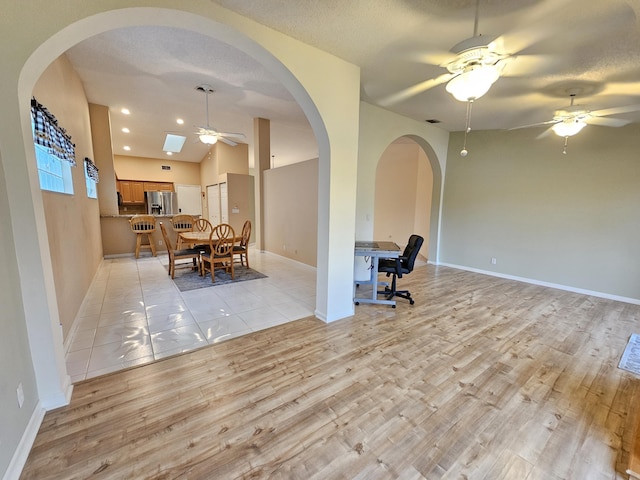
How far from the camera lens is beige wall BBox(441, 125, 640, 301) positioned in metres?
3.93

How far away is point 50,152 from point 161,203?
334 inches

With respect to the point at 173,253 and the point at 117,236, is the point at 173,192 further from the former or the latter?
the point at 173,253

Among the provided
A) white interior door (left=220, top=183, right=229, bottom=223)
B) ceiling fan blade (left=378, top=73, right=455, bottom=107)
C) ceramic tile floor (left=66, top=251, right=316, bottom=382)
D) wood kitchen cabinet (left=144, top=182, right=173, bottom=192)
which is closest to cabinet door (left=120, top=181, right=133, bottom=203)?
wood kitchen cabinet (left=144, top=182, right=173, bottom=192)

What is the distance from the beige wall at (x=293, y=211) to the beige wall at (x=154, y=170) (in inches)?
224

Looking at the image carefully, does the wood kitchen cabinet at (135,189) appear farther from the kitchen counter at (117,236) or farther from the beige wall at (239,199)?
the kitchen counter at (117,236)

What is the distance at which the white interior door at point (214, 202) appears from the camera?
29.5 feet

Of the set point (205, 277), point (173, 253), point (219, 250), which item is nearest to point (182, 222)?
point (173, 253)

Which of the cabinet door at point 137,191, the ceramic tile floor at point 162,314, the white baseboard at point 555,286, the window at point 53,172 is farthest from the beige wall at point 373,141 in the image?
the cabinet door at point 137,191

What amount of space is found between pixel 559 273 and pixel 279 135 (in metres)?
7.08

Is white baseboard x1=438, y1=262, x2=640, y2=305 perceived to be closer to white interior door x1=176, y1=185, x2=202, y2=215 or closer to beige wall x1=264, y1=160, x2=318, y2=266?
beige wall x1=264, y1=160, x2=318, y2=266

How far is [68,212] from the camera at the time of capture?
305 cm

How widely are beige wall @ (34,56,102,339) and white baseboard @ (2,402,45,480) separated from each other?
1093mm

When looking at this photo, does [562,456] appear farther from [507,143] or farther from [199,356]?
[507,143]

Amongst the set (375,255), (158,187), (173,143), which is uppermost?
(173,143)
